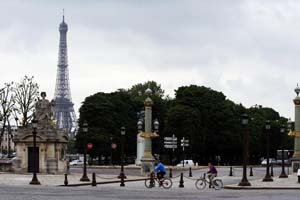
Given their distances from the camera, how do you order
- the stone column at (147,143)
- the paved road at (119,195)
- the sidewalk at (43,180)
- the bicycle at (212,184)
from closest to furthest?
the paved road at (119,195) < the bicycle at (212,184) < the sidewalk at (43,180) < the stone column at (147,143)

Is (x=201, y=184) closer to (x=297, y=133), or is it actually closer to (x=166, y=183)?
(x=166, y=183)

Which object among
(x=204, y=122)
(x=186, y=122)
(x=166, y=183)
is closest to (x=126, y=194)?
(x=166, y=183)

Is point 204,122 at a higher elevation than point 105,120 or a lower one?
lower

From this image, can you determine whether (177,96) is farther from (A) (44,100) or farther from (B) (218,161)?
(A) (44,100)

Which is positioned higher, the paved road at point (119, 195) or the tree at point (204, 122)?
the tree at point (204, 122)

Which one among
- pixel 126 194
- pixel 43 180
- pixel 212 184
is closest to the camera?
pixel 126 194

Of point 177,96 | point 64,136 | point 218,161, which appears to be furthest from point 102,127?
point 64,136

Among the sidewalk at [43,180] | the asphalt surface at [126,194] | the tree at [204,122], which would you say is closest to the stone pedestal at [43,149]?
the sidewalk at [43,180]

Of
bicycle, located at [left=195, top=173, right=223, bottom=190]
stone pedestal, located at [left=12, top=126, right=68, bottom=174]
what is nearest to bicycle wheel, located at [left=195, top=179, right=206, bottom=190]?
bicycle, located at [left=195, top=173, right=223, bottom=190]

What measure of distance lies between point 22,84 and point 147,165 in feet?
131

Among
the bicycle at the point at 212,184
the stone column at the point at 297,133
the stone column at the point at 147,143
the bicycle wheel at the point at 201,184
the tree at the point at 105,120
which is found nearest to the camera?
the bicycle at the point at 212,184

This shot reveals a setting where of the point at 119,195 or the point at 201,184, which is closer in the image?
the point at 119,195

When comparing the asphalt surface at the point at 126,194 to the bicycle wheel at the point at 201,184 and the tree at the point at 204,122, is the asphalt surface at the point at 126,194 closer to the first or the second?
the bicycle wheel at the point at 201,184

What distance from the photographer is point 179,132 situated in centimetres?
11106
